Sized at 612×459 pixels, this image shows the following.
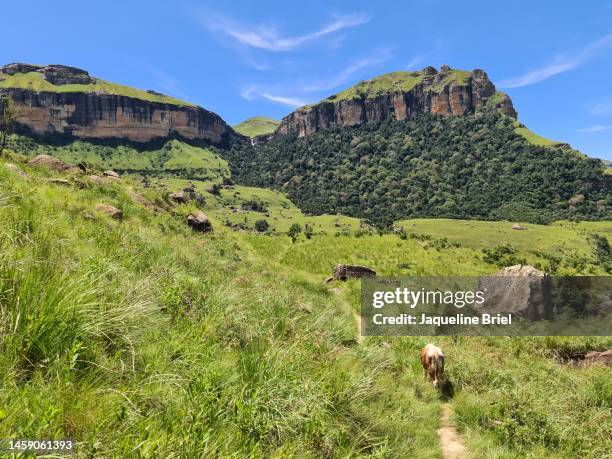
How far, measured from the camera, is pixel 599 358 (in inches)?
494

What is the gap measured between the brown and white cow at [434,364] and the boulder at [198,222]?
1361 centimetres

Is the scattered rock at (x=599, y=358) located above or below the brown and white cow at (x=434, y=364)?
below

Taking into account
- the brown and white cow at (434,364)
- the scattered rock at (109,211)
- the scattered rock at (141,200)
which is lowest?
the brown and white cow at (434,364)

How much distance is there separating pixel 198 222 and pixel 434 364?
46.4 feet

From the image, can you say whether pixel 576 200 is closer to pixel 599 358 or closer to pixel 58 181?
pixel 599 358

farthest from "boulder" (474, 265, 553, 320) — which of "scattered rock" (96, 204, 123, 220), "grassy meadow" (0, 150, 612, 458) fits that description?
"scattered rock" (96, 204, 123, 220)

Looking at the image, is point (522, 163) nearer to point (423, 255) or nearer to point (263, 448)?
point (423, 255)

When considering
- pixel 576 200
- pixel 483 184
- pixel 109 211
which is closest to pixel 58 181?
pixel 109 211

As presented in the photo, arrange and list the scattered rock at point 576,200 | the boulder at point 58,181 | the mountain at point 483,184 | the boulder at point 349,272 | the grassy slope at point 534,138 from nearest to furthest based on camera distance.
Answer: the boulder at point 58,181, the boulder at point 349,272, the scattered rock at point 576,200, the mountain at point 483,184, the grassy slope at point 534,138

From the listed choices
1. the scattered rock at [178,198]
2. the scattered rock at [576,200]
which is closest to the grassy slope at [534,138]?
the scattered rock at [576,200]

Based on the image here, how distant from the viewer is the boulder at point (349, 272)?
76.3ft

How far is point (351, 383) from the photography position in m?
4.31

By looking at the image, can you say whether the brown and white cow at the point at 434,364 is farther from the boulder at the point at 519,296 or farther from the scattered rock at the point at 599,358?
the boulder at the point at 519,296

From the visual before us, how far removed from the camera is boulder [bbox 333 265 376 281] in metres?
23.2
